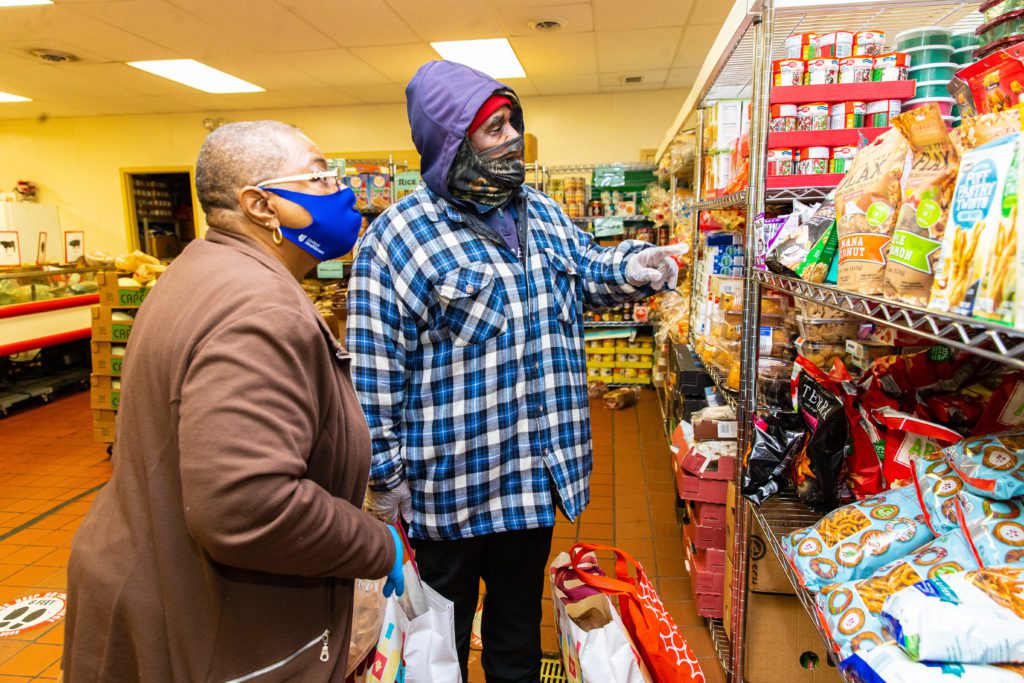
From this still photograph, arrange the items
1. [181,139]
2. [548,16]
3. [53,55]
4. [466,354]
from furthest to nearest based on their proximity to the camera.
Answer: [181,139] < [53,55] < [548,16] < [466,354]

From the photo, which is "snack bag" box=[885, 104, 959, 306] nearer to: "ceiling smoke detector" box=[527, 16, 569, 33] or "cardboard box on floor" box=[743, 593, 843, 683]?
"cardboard box on floor" box=[743, 593, 843, 683]

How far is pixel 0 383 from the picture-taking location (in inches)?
246

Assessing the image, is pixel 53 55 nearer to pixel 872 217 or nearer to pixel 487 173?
pixel 487 173

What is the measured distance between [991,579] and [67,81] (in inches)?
360

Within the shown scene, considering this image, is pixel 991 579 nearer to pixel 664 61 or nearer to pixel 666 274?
pixel 666 274

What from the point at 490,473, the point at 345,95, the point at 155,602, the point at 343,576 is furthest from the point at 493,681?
the point at 345,95

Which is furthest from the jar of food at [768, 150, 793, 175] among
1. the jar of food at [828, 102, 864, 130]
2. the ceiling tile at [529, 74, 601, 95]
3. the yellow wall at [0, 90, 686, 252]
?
the yellow wall at [0, 90, 686, 252]

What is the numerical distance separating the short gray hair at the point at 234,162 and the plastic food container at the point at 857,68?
1571mm

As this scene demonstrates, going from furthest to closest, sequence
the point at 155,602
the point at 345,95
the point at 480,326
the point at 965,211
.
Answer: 1. the point at 345,95
2. the point at 480,326
3. the point at 155,602
4. the point at 965,211

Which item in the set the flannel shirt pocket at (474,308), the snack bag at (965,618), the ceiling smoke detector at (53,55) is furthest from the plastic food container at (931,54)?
the ceiling smoke detector at (53,55)

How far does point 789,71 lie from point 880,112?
11.1 inches

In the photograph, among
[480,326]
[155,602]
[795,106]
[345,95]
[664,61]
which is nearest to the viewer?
[155,602]

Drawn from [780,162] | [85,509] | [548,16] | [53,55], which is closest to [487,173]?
[780,162]

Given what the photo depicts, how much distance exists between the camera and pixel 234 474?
92cm
